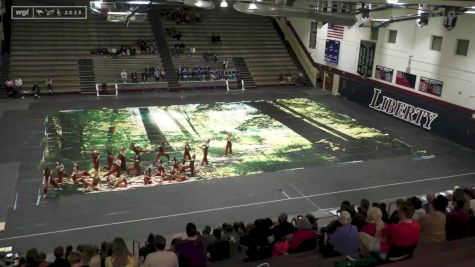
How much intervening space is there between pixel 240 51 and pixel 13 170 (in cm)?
1956

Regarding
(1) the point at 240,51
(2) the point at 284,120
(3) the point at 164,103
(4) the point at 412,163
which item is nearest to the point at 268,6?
(4) the point at 412,163

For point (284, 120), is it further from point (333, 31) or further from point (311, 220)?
point (311, 220)

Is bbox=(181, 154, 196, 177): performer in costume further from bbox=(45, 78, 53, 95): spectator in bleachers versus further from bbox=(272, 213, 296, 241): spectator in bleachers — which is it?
bbox=(45, 78, 53, 95): spectator in bleachers

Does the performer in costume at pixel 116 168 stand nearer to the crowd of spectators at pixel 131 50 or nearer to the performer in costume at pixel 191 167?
the performer in costume at pixel 191 167

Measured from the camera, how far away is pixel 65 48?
28.8 m

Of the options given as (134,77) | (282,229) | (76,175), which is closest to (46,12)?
(76,175)

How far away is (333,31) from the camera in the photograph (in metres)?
29.4

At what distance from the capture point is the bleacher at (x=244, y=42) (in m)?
31.3

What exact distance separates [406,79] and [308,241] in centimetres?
1893

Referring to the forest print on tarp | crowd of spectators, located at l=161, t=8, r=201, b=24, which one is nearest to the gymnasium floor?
the forest print on tarp

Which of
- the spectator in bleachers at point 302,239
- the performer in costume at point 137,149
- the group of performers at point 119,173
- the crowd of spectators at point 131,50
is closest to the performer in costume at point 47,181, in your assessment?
the group of performers at point 119,173

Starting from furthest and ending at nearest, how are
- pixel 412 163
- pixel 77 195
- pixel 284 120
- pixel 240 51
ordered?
pixel 240 51 → pixel 284 120 → pixel 412 163 → pixel 77 195

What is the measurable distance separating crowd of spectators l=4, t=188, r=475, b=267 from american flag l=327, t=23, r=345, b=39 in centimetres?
2156

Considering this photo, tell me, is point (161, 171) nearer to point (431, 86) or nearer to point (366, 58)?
point (431, 86)
